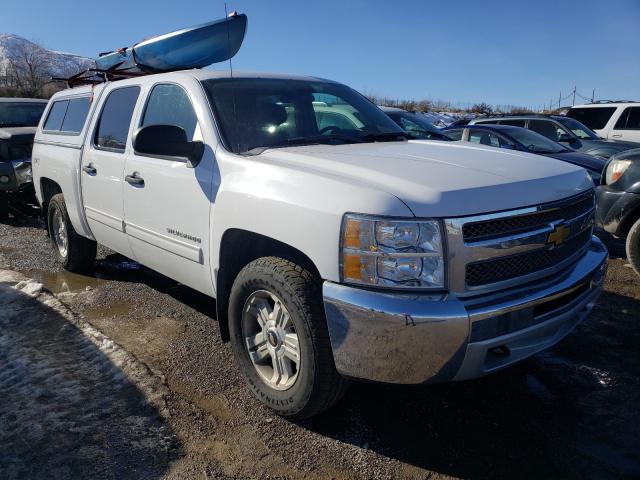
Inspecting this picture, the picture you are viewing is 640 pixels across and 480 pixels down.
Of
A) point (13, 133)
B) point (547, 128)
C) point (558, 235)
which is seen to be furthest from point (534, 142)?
point (13, 133)

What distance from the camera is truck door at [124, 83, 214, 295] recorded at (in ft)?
9.89

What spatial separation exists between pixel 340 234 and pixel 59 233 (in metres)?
4.37

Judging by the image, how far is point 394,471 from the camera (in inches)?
91.2

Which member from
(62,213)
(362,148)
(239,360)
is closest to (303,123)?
(362,148)

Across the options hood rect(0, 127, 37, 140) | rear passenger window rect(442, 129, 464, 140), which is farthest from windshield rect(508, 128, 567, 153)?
hood rect(0, 127, 37, 140)

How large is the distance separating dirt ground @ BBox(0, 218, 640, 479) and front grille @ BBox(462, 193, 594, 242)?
1.05 m

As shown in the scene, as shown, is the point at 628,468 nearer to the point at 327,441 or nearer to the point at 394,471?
the point at 394,471

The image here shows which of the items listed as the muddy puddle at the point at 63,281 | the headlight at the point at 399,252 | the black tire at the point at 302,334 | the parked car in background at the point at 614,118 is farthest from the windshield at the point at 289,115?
the parked car in background at the point at 614,118

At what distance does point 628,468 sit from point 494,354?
0.82 m

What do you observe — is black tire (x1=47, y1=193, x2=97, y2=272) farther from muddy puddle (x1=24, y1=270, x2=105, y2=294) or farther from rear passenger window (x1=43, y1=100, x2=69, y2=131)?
rear passenger window (x1=43, y1=100, x2=69, y2=131)

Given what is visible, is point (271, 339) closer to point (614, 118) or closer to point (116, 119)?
point (116, 119)

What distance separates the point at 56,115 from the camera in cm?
546

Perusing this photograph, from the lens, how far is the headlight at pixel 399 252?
2.10 metres

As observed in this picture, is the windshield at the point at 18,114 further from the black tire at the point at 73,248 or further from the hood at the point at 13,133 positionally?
the black tire at the point at 73,248
